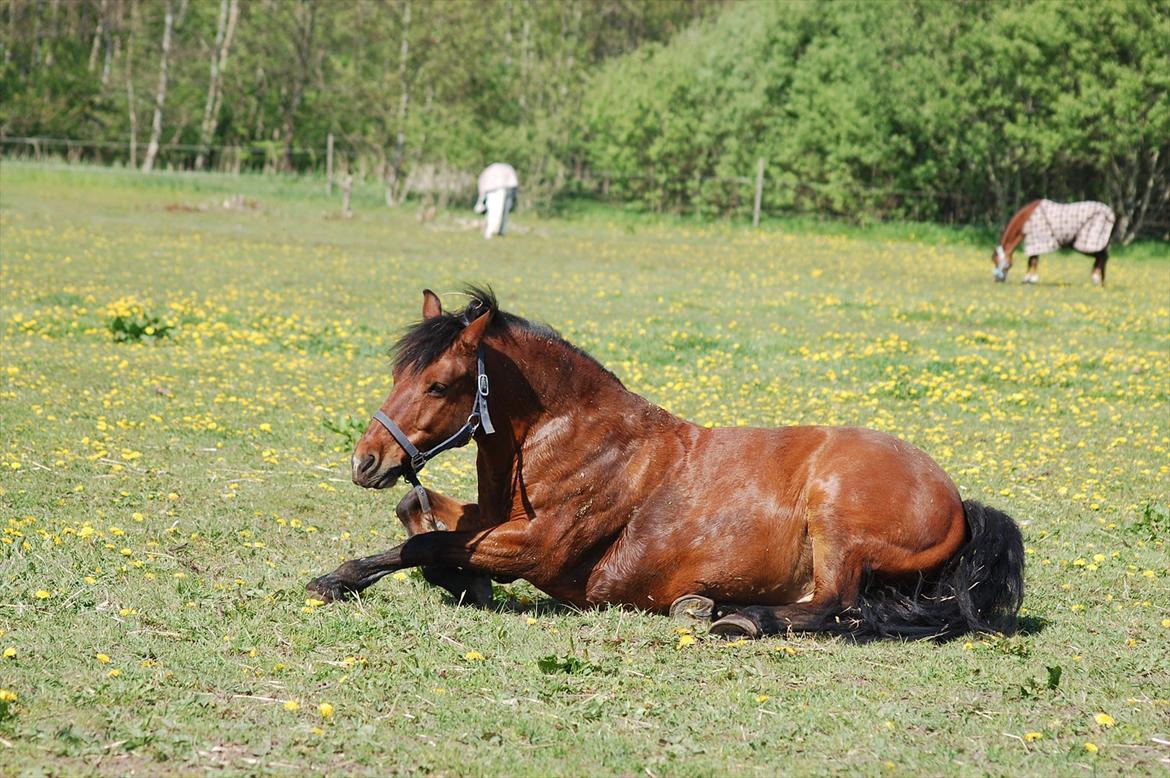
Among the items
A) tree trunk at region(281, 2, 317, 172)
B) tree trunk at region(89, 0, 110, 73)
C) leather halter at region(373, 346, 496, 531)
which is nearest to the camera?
leather halter at region(373, 346, 496, 531)

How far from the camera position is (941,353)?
54.7 ft

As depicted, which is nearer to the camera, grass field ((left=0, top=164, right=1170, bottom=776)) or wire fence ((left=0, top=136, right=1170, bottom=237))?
grass field ((left=0, top=164, right=1170, bottom=776))

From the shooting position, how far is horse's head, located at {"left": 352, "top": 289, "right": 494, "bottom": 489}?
5.80 meters

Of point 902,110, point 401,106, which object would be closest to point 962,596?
point 902,110

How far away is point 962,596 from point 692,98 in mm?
40730

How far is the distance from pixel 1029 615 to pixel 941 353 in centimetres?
1052

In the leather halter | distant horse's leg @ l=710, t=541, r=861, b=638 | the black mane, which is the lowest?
distant horse's leg @ l=710, t=541, r=861, b=638

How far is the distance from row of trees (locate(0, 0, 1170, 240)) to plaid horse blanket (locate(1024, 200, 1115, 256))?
26.5 ft

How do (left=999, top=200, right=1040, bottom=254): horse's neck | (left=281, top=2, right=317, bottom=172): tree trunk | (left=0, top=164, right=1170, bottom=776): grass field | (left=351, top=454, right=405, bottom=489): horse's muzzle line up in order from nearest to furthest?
(left=0, top=164, right=1170, bottom=776): grass field < (left=351, top=454, right=405, bottom=489): horse's muzzle < (left=999, top=200, right=1040, bottom=254): horse's neck < (left=281, top=2, right=317, bottom=172): tree trunk

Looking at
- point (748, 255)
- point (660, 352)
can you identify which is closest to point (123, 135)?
point (748, 255)

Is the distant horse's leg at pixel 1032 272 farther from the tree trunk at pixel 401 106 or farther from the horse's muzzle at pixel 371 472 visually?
Result: the tree trunk at pixel 401 106

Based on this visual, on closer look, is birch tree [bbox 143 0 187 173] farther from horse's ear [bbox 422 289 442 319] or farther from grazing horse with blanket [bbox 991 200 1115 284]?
horse's ear [bbox 422 289 442 319]

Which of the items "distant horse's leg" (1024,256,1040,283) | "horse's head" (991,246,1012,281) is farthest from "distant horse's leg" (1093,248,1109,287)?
"horse's head" (991,246,1012,281)

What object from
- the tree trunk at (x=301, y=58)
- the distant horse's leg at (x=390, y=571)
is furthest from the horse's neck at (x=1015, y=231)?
the tree trunk at (x=301, y=58)
